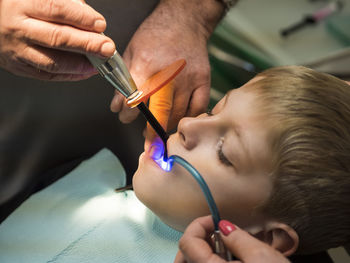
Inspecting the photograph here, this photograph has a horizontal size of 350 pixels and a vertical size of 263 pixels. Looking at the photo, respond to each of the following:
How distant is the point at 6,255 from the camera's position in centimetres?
103

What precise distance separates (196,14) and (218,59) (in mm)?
360

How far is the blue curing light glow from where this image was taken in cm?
86

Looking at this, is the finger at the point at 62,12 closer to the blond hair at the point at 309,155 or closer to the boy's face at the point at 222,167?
the boy's face at the point at 222,167

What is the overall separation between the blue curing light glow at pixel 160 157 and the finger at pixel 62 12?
0.35 meters

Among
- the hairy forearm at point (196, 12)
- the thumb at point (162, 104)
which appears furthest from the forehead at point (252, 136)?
the hairy forearm at point (196, 12)

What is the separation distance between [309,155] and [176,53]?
60 cm

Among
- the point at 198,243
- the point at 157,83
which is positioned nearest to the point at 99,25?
the point at 157,83

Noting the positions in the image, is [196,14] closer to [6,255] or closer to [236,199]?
[236,199]

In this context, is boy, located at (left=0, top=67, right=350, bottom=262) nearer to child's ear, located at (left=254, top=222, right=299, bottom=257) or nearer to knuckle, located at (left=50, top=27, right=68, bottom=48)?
child's ear, located at (left=254, top=222, right=299, bottom=257)

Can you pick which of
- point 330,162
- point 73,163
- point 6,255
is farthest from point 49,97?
point 330,162

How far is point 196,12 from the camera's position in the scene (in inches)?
52.6

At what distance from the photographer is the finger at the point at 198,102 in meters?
1.18

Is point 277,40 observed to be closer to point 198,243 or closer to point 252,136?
point 252,136

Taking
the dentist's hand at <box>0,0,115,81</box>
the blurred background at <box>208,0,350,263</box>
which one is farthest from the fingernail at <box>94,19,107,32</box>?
the blurred background at <box>208,0,350,263</box>
